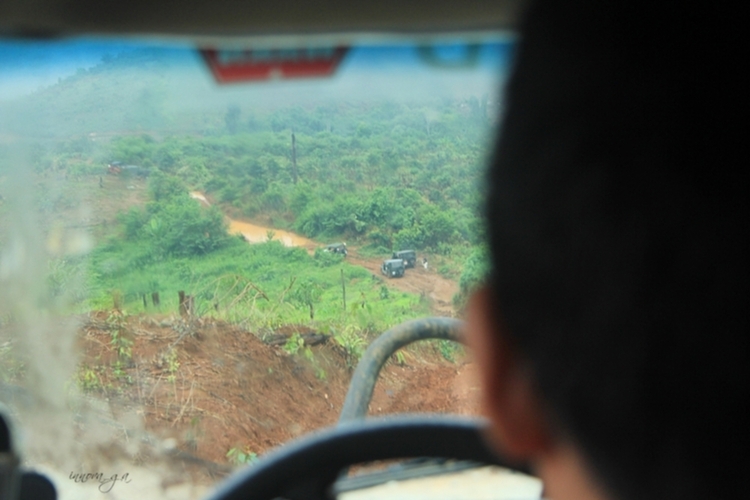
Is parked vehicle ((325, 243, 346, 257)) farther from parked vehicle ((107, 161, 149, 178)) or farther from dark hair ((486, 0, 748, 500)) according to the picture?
dark hair ((486, 0, 748, 500))

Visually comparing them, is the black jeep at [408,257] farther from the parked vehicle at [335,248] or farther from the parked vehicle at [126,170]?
the parked vehicle at [126,170]

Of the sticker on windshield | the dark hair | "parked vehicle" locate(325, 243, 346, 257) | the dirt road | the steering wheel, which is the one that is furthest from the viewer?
"parked vehicle" locate(325, 243, 346, 257)

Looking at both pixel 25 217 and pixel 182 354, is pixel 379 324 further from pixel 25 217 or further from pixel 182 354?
pixel 25 217

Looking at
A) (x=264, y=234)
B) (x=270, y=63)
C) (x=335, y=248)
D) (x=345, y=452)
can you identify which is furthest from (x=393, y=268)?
(x=345, y=452)

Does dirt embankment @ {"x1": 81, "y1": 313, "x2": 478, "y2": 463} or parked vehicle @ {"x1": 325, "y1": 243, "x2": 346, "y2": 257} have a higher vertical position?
parked vehicle @ {"x1": 325, "y1": 243, "x2": 346, "y2": 257}

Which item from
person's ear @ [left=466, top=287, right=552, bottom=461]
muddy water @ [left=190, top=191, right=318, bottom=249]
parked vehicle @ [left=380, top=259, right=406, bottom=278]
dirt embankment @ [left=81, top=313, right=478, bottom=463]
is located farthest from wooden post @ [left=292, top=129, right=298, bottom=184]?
person's ear @ [left=466, top=287, right=552, bottom=461]

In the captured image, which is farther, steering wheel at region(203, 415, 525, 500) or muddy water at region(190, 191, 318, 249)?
muddy water at region(190, 191, 318, 249)

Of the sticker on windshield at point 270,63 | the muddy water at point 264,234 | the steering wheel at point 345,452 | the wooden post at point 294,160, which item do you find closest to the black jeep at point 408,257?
the muddy water at point 264,234
